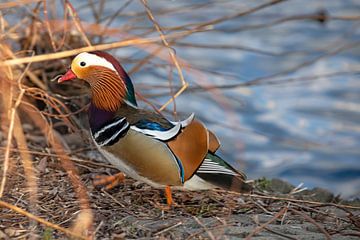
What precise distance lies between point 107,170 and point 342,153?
134 inches

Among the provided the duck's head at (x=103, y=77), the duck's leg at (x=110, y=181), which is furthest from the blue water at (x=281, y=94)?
the duck's head at (x=103, y=77)

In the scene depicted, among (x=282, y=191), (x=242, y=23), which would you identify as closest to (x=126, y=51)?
(x=242, y=23)

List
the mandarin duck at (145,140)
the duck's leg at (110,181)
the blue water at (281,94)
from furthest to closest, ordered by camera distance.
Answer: the blue water at (281,94)
the duck's leg at (110,181)
the mandarin duck at (145,140)

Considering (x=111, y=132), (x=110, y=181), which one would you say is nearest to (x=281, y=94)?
(x=110, y=181)

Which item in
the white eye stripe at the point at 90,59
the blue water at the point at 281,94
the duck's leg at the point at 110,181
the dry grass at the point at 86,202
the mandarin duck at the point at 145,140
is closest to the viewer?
the dry grass at the point at 86,202

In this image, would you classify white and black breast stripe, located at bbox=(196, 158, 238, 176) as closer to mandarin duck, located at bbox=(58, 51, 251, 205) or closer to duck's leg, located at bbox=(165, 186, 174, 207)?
mandarin duck, located at bbox=(58, 51, 251, 205)

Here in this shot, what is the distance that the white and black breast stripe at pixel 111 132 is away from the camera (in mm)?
3484

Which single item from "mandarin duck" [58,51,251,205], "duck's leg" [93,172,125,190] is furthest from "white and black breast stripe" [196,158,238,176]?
"duck's leg" [93,172,125,190]

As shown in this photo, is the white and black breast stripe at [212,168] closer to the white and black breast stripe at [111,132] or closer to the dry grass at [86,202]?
the dry grass at [86,202]

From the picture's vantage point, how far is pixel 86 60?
3590mm

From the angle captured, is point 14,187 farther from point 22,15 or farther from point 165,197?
point 22,15

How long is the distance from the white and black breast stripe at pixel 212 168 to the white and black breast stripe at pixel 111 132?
0.34 metres

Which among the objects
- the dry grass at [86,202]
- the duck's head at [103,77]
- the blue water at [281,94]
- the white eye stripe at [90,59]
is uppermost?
the white eye stripe at [90,59]

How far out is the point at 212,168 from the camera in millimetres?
3539
